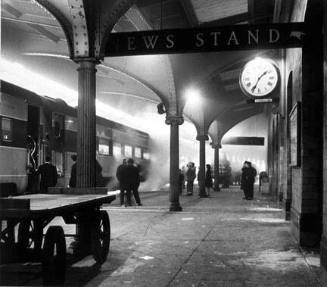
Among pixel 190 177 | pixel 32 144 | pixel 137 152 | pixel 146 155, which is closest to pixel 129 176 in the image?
pixel 32 144

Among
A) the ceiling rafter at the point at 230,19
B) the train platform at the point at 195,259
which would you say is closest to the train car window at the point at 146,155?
the ceiling rafter at the point at 230,19

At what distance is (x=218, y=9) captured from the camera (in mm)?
11984

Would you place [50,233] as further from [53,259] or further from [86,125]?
[86,125]

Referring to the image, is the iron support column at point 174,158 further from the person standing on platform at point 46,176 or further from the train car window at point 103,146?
the train car window at point 103,146

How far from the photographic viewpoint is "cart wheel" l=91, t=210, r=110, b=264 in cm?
591

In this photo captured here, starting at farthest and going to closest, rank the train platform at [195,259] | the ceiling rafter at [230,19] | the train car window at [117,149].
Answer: the train car window at [117,149] → the ceiling rafter at [230,19] → the train platform at [195,259]

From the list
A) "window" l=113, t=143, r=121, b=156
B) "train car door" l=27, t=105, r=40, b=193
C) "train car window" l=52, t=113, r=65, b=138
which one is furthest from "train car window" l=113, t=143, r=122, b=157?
"train car door" l=27, t=105, r=40, b=193

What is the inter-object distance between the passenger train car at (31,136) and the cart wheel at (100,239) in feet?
15.5

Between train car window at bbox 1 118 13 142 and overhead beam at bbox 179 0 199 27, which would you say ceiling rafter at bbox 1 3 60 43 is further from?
overhead beam at bbox 179 0 199 27

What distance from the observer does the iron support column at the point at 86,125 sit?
23.9 feet

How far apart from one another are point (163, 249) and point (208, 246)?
0.76 metres

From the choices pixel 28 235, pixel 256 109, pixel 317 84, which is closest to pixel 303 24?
A: pixel 317 84

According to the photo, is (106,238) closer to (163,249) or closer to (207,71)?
(163,249)

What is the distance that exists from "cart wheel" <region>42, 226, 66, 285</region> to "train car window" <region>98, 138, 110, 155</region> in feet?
42.7
